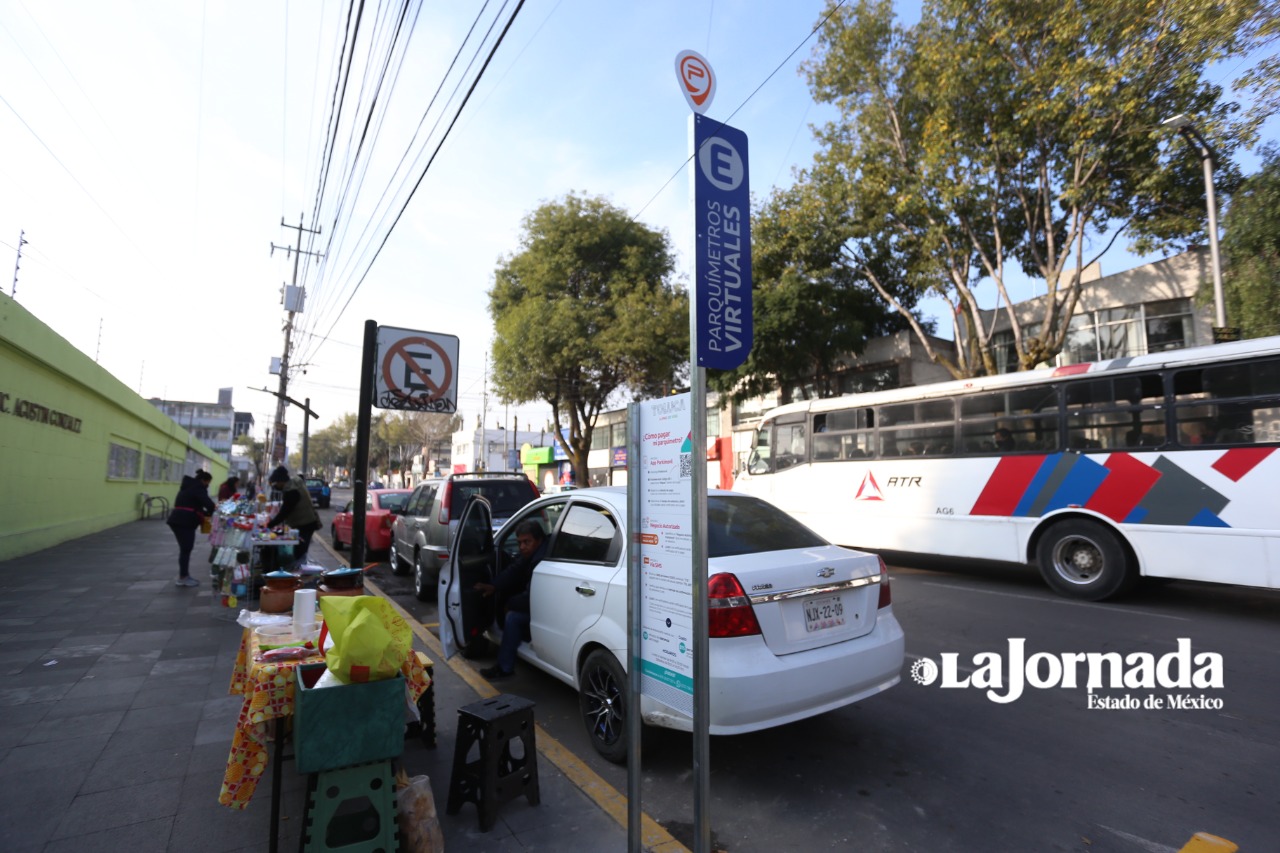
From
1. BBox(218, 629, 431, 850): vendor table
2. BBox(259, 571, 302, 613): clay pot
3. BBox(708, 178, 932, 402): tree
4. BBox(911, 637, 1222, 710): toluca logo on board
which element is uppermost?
BBox(708, 178, 932, 402): tree

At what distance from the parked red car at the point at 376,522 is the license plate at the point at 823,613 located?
28.7ft

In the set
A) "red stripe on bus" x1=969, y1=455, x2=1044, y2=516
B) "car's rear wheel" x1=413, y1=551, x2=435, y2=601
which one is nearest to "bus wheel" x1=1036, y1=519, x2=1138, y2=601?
"red stripe on bus" x1=969, y1=455, x2=1044, y2=516

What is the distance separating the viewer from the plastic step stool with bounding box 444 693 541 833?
3041 millimetres

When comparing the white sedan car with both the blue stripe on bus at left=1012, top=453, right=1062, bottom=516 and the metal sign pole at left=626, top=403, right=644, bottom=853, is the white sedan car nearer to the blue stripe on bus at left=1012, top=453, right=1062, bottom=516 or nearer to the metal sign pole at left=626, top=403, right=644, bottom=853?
the metal sign pole at left=626, top=403, right=644, bottom=853

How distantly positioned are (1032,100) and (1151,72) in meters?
1.70

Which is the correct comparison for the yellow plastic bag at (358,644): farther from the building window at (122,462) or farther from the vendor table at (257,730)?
the building window at (122,462)

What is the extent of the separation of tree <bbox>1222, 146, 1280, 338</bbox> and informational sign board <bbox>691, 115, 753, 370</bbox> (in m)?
12.9

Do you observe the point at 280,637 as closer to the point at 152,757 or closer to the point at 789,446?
the point at 152,757

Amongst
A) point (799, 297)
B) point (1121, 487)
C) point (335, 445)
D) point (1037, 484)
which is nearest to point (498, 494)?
point (1037, 484)

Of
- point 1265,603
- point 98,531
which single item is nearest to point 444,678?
point 1265,603

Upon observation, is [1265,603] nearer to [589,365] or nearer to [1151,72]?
[1151,72]

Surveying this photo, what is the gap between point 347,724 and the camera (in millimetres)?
2611

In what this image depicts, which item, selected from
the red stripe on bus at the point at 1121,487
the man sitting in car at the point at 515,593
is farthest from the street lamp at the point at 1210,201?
the man sitting in car at the point at 515,593

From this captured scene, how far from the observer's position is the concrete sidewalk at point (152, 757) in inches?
114
